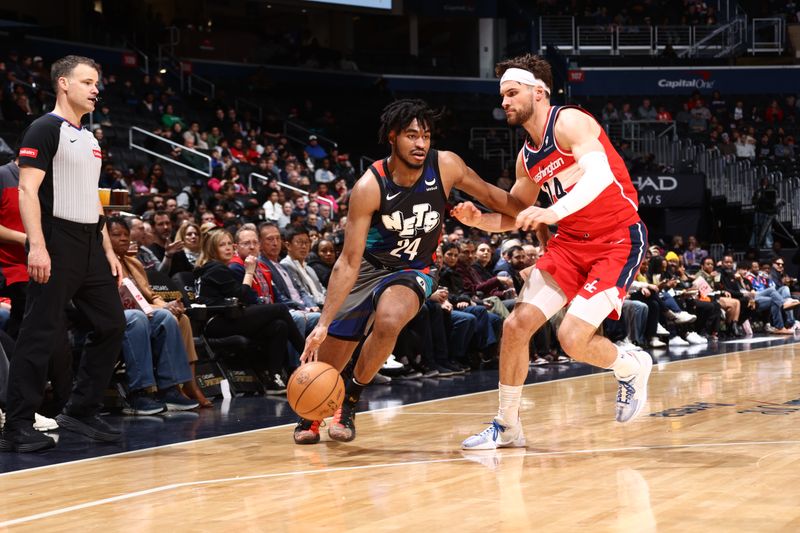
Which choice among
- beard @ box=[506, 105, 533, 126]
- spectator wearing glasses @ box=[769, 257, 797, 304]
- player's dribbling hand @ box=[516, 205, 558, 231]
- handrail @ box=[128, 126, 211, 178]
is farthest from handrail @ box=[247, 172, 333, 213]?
player's dribbling hand @ box=[516, 205, 558, 231]

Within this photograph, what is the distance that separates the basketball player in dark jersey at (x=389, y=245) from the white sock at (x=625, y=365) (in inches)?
36.2

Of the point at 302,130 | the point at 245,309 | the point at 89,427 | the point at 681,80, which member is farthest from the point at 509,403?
the point at 681,80

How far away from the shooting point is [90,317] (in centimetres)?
536

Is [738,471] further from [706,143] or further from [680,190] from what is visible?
[706,143]

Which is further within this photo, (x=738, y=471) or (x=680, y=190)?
(x=680, y=190)

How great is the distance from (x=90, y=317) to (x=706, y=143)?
2253cm

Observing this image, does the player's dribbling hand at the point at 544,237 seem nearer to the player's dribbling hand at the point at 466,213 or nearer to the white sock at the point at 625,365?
the player's dribbling hand at the point at 466,213

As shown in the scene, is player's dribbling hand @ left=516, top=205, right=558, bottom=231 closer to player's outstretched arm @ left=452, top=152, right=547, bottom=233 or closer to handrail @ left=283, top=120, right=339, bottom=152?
player's outstretched arm @ left=452, top=152, right=547, bottom=233

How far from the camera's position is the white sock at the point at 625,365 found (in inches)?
202

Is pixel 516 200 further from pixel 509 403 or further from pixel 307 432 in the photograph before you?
pixel 307 432

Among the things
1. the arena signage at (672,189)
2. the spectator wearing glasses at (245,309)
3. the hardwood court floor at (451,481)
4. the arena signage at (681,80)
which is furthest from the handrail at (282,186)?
the arena signage at (681,80)

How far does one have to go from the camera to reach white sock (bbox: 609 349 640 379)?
16.8ft

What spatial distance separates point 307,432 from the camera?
547 centimetres

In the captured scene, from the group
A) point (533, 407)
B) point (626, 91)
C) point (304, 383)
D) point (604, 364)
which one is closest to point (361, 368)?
point (304, 383)
